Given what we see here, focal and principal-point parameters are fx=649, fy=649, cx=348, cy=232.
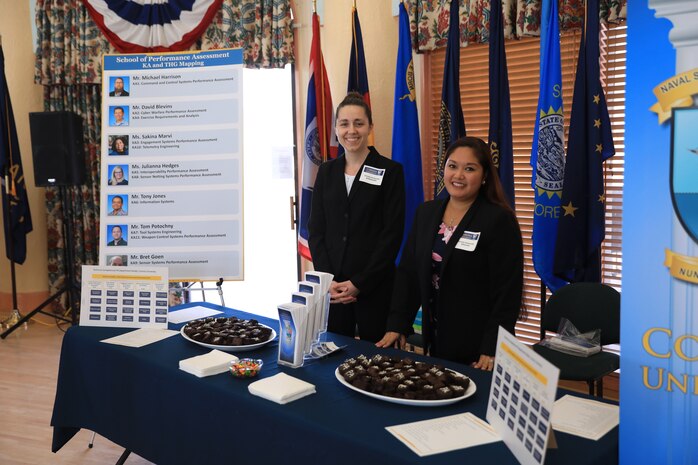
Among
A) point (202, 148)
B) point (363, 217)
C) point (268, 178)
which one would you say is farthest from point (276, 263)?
point (363, 217)

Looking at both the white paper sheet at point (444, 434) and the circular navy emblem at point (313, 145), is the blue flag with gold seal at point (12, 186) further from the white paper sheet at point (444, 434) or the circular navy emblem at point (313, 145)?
the white paper sheet at point (444, 434)

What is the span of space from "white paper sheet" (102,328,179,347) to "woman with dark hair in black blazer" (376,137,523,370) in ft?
2.72

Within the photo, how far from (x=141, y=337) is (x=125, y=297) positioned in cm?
25

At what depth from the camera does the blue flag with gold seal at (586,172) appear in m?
3.26

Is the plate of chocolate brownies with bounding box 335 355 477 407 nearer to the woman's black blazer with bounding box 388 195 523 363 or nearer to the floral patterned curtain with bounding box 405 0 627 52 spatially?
the woman's black blazer with bounding box 388 195 523 363

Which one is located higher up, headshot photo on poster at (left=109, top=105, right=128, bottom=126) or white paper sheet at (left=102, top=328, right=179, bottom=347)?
headshot photo on poster at (left=109, top=105, right=128, bottom=126)

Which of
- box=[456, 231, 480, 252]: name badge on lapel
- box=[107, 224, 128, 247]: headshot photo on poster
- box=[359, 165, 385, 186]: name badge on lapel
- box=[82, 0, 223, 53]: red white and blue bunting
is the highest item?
box=[82, 0, 223, 53]: red white and blue bunting

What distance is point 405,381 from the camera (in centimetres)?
180

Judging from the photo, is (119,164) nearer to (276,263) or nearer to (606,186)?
(276,263)

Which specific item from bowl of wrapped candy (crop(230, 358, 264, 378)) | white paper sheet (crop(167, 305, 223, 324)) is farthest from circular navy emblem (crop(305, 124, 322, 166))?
bowl of wrapped candy (crop(230, 358, 264, 378))

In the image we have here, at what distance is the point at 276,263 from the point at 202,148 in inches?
81.1

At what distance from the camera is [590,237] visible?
10.7 feet

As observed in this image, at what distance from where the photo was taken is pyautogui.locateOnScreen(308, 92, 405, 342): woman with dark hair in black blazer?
283 cm

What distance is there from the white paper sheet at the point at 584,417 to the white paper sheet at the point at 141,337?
1.45 metres
